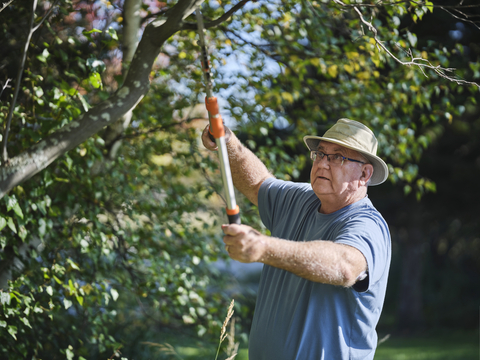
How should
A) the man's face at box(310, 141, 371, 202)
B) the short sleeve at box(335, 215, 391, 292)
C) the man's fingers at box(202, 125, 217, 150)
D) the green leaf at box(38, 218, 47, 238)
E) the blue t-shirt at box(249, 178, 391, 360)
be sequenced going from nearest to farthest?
the short sleeve at box(335, 215, 391, 292), the blue t-shirt at box(249, 178, 391, 360), the man's face at box(310, 141, 371, 202), the man's fingers at box(202, 125, 217, 150), the green leaf at box(38, 218, 47, 238)

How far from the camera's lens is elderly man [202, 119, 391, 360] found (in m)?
1.56

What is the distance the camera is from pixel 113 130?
12.0 ft

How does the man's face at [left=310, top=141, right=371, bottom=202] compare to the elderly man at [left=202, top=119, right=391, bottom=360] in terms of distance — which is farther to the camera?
the man's face at [left=310, top=141, right=371, bottom=202]

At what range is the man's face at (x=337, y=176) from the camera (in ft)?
7.14

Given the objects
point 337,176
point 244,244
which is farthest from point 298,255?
point 337,176

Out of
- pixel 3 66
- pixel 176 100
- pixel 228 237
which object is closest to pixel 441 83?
pixel 176 100

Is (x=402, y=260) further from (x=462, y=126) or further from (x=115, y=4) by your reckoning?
(x=115, y=4)

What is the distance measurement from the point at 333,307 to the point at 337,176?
63 centimetres

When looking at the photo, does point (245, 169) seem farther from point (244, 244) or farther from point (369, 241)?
point (244, 244)

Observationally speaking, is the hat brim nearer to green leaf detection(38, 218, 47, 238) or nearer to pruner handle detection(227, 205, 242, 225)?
pruner handle detection(227, 205, 242, 225)

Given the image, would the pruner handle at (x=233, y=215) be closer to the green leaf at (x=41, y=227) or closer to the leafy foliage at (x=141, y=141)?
the leafy foliage at (x=141, y=141)

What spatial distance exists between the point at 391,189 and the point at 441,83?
494cm

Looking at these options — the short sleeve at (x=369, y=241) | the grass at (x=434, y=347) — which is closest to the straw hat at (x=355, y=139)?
the short sleeve at (x=369, y=241)

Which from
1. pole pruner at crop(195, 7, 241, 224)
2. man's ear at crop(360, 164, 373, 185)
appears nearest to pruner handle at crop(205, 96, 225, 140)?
pole pruner at crop(195, 7, 241, 224)
